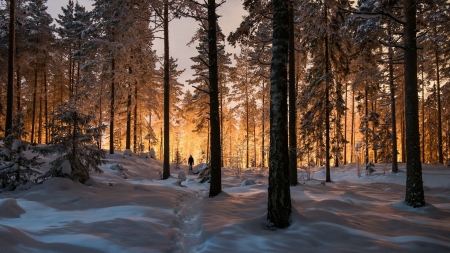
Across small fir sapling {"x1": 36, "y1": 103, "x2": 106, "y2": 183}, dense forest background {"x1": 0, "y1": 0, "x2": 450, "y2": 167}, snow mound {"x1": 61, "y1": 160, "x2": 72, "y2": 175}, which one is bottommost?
snow mound {"x1": 61, "y1": 160, "x2": 72, "y2": 175}

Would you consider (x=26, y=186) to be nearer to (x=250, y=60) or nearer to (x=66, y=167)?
(x=66, y=167)

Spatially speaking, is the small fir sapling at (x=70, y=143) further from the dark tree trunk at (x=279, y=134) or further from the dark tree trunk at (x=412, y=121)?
the dark tree trunk at (x=412, y=121)

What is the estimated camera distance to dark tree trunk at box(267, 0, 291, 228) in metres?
5.52

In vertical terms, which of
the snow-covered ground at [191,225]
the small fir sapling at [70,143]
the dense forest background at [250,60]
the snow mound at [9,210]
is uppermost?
the dense forest background at [250,60]

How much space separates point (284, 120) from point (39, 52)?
27126 mm

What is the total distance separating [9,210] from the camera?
5.50m

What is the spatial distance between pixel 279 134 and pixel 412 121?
5.04 metres

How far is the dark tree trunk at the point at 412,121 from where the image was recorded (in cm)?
756

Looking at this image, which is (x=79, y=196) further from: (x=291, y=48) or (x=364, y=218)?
(x=291, y=48)

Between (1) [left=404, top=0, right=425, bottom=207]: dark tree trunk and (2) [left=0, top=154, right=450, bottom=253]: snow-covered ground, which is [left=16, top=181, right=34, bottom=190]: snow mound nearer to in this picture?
(2) [left=0, top=154, right=450, bottom=253]: snow-covered ground

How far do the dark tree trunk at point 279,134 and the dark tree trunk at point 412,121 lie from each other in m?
4.75

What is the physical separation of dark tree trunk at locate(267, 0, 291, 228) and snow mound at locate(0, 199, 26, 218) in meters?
5.69

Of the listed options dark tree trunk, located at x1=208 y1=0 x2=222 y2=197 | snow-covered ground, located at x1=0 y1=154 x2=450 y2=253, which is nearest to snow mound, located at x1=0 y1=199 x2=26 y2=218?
snow-covered ground, located at x1=0 y1=154 x2=450 y2=253

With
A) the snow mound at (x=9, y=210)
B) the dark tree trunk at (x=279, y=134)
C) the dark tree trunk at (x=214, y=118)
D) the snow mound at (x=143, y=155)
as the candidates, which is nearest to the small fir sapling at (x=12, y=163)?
the snow mound at (x=9, y=210)
